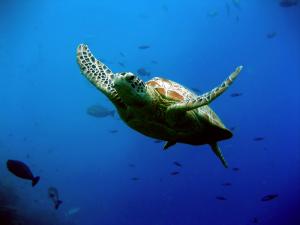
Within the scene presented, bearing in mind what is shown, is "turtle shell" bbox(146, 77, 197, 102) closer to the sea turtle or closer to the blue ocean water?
the sea turtle

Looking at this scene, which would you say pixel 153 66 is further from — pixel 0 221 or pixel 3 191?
pixel 0 221

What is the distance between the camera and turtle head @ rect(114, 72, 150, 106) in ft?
9.14

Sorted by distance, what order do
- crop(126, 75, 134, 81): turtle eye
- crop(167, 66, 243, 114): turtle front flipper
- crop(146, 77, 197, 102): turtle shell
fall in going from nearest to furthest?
crop(126, 75, 134, 81): turtle eye, crop(167, 66, 243, 114): turtle front flipper, crop(146, 77, 197, 102): turtle shell

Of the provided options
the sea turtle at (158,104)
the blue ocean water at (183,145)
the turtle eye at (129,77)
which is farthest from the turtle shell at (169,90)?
the blue ocean water at (183,145)

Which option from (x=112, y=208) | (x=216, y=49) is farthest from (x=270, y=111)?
(x=112, y=208)

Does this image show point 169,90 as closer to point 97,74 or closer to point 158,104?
point 158,104

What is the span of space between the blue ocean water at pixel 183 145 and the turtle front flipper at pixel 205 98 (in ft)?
40.3

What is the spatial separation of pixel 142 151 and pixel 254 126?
6734 mm

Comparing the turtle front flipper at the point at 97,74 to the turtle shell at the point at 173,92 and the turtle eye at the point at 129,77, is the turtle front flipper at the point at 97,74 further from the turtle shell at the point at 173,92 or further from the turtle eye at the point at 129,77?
the turtle eye at the point at 129,77

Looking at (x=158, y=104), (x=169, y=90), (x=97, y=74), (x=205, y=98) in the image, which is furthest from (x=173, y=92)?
(x=97, y=74)

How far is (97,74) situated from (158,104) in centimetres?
82

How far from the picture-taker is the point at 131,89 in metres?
2.87

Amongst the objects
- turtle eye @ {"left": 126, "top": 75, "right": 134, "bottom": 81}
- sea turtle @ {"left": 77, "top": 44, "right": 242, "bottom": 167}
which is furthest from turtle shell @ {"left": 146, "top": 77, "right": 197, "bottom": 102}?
turtle eye @ {"left": 126, "top": 75, "right": 134, "bottom": 81}

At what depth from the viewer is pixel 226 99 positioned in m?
19.6
